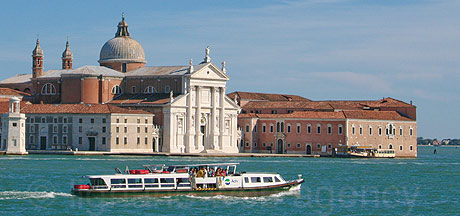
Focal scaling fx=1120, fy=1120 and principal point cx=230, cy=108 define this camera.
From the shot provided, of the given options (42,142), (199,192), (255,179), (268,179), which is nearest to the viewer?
(199,192)

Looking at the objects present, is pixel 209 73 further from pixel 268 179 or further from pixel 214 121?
pixel 268 179

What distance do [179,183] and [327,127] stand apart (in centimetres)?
4562

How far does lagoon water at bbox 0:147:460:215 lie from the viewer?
38250mm

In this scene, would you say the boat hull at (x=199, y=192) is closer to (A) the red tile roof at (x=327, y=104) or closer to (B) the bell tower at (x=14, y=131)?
(B) the bell tower at (x=14, y=131)

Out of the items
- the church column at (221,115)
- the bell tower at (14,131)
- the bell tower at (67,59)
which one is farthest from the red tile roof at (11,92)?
the church column at (221,115)

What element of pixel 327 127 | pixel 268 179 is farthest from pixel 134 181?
pixel 327 127

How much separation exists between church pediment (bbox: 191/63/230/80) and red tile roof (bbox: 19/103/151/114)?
5.66m

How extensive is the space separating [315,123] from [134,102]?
14077 mm

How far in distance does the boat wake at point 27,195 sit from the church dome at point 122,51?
5132 centimetres

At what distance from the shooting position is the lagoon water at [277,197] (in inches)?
1506

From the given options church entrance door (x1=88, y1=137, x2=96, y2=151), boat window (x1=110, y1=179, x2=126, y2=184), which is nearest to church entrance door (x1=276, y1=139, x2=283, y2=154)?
church entrance door (x1=88, y1=137, x2=96, y2=151)

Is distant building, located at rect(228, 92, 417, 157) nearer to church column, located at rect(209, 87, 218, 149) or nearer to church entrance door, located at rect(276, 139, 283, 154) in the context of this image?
church entrance door, located at rect(276, 139, 283, 154)

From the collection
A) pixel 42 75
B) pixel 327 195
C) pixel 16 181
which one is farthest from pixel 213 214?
pixel 42 75

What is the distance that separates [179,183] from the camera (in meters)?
41.6
